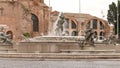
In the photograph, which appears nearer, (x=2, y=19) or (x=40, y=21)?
(x=2, y=19)

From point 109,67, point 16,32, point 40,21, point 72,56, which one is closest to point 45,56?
point 72,56

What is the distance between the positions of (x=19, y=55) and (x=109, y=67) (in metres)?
8.45

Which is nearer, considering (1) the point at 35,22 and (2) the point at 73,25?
(1) the point at 35,22

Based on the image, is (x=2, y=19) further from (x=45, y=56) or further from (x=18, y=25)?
(x=45, y=56)

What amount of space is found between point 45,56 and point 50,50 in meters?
4.20

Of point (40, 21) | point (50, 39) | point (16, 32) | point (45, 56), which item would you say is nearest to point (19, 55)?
point (45, 56)

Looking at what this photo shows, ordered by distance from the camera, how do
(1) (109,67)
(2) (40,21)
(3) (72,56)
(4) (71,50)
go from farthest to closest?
1. (2) (40,21)
2. (4) (71,50)
3. (3) (72,56)
4. (1) (109,67)

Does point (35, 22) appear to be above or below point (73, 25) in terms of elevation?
above

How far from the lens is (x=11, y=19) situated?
91375 millimetres

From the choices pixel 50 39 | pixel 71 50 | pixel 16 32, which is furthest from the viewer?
pixel 16 32

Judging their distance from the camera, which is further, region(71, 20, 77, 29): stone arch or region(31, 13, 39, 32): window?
region(71, 20, 77, 29): stone arch

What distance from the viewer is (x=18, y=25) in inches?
3607

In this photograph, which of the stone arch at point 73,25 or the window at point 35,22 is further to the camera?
the stone arch at point 73,25

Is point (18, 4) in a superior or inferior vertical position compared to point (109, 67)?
superior
